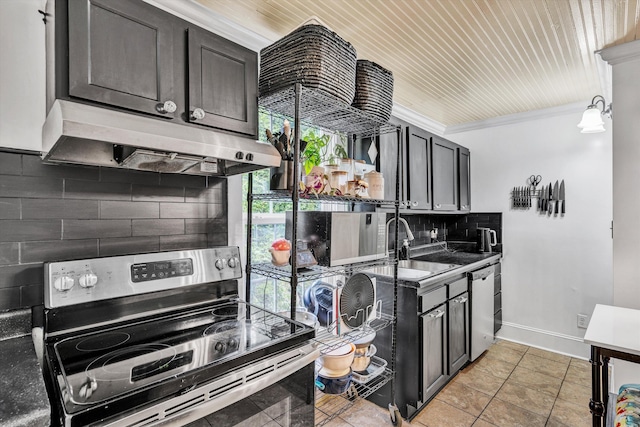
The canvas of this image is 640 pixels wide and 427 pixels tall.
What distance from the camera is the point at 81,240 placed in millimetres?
1268

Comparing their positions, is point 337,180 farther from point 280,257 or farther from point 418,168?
point 418,168

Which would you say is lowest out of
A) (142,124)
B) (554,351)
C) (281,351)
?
(554,351)

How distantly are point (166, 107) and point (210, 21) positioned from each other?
78cm

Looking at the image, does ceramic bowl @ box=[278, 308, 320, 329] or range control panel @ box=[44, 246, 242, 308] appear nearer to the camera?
range control panel @ box=[44, 246, 242, 308]

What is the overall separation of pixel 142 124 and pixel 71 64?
10.2 inches

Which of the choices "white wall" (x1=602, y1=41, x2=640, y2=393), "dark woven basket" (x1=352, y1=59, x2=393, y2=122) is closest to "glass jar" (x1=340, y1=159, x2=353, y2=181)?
"dark woven basket" (x1=352, y1=59, x2=393, y2=122)

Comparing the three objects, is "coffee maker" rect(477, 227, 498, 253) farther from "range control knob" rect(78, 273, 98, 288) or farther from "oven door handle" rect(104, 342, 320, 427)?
"range control knob" rect(78, 273, 98, 288)

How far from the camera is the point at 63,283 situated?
1.10 meters

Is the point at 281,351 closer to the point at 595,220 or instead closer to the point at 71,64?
the point at 71,64

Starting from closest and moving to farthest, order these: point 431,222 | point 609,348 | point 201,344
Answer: point 201,344
point 609,348
point 431,222

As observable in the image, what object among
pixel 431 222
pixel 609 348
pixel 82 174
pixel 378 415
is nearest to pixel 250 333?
pixel 82 174

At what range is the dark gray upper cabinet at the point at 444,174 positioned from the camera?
2998 mm

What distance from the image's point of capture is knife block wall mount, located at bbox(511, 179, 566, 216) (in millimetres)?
3148

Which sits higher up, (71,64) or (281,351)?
(71,64)
